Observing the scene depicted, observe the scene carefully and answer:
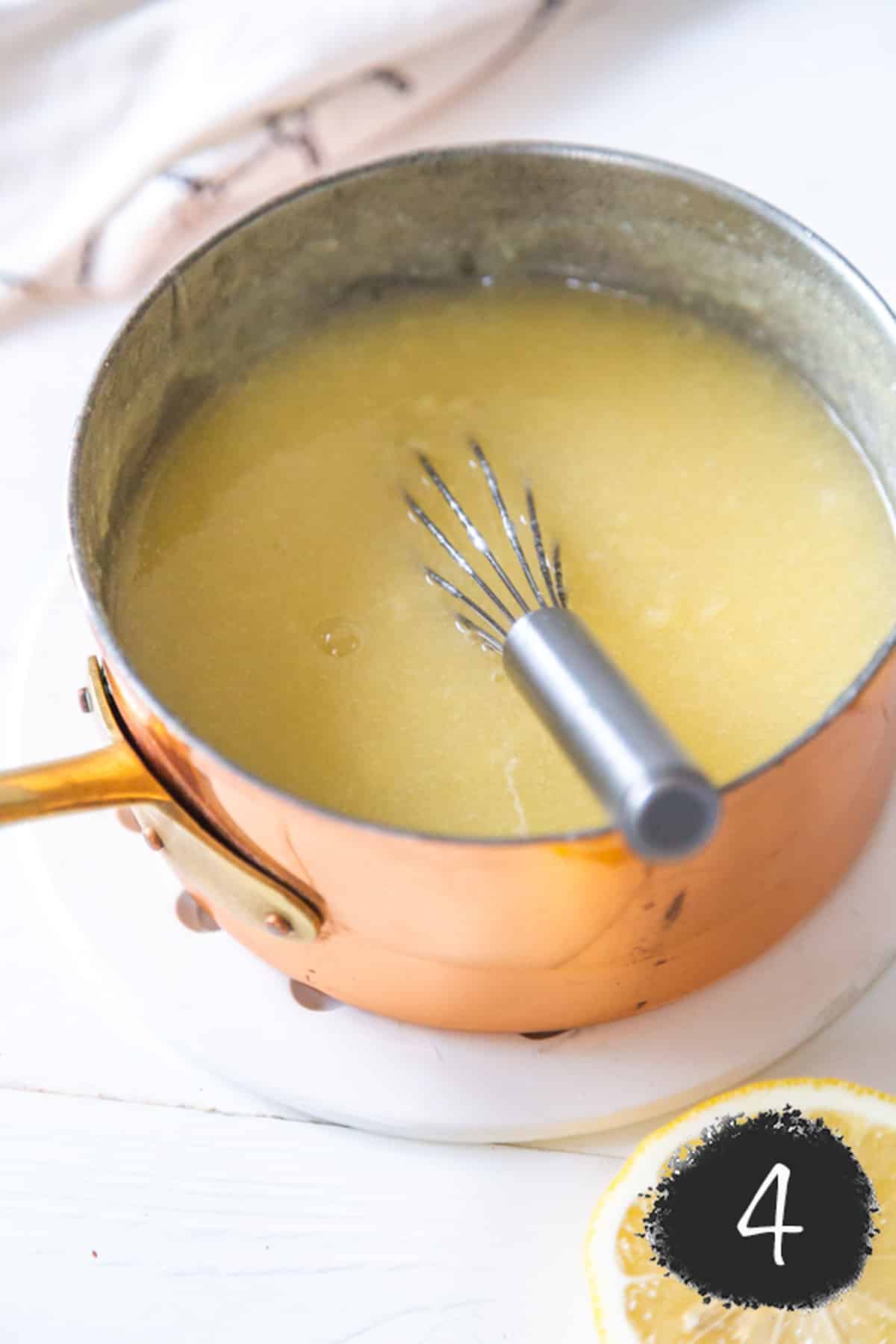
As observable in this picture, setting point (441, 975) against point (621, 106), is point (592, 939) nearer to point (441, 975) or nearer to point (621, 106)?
point (441, 975)

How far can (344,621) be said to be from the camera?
0.84m

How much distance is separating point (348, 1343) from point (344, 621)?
0.35 meters

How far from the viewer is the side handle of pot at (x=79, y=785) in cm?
65

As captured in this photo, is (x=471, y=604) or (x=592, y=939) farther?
(x=471, y=604)

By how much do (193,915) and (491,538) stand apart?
0.26 metres

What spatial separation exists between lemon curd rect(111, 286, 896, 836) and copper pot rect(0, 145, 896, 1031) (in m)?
0.03

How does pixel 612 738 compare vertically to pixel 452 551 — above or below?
below

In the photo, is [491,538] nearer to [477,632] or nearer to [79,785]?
[477,632]

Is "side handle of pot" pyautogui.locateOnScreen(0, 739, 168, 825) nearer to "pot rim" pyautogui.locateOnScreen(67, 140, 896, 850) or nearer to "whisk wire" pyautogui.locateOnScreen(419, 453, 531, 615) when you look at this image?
"pot rim" pyautogui.locateOnScreen(67, 140, 896, 850)

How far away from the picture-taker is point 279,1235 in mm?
750

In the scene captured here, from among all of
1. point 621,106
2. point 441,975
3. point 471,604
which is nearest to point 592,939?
point 441,975

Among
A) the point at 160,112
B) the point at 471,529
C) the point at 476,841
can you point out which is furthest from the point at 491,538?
the point at 160,112

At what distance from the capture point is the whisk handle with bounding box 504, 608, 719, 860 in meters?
0.53

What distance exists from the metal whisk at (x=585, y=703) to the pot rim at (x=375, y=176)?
0.03 m
